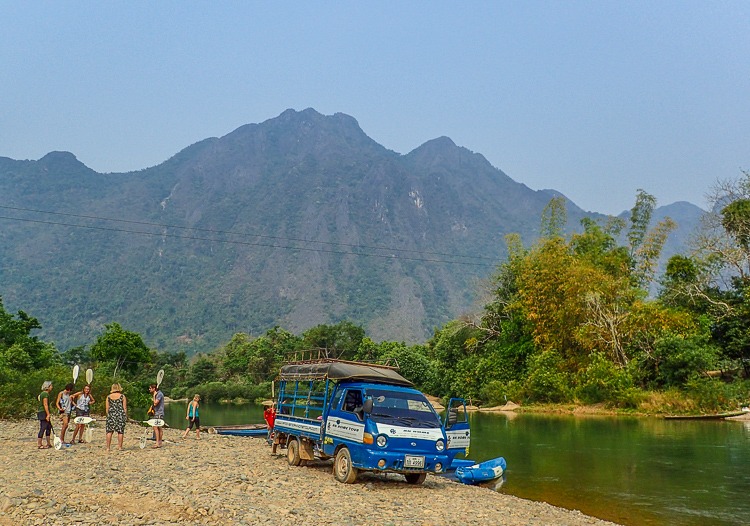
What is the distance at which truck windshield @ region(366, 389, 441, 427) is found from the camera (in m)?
14.5

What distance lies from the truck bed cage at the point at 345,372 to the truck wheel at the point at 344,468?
1.86 m

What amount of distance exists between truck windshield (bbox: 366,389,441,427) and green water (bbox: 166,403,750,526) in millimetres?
5285

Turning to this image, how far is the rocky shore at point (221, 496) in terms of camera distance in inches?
429

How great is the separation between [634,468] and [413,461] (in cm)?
1289

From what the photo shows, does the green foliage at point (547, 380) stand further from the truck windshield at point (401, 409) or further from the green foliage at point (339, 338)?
the truck windshield at point (401, 409)

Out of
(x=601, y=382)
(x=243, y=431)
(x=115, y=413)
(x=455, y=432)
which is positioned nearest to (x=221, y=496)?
(x=455, y=432)

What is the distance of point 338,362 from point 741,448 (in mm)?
20562

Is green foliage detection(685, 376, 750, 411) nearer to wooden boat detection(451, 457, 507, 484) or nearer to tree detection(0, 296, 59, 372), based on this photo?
wooden boat detection(451, 457, 507, 484)

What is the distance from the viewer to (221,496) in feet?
40.2

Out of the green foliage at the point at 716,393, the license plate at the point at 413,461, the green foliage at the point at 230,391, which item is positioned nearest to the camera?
the license plate at the point at 413,461

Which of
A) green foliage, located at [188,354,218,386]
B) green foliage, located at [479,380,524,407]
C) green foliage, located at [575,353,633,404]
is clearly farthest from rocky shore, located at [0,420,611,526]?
green foliage, located at [188,354,218,386]

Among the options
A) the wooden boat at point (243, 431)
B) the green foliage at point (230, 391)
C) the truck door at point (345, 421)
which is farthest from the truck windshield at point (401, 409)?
the green foliage at point (230, 391)

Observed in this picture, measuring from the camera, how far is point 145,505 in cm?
1152

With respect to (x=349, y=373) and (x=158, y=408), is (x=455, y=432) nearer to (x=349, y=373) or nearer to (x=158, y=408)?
(x=349, y=373)
